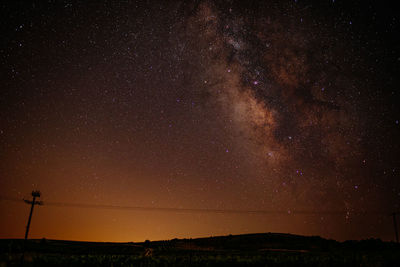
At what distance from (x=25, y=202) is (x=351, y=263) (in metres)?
36.9

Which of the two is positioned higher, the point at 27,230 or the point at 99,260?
the point at 27,230

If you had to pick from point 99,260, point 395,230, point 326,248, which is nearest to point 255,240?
point 326,248

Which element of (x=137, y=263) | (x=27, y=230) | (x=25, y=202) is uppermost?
(x=25, y=202)

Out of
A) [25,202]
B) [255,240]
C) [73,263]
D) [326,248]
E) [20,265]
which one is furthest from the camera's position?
[255,240]

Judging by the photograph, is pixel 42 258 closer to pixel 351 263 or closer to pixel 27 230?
pixel 27 230

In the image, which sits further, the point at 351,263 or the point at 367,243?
the point at 367,243

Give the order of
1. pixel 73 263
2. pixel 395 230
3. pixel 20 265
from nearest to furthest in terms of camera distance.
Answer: pixel 20 265 → pixel 73 263 → pixel 395 230

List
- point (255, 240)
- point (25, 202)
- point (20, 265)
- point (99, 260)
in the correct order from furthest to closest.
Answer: point (255, 240) → point (25, 202) → point (99, 260) → point (20, 265)

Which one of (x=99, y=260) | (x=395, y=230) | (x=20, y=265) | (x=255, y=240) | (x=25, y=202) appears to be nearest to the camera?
(x=20, y=265)

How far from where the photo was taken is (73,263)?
Answer: 26.8m

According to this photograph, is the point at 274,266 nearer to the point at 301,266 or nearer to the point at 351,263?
the point at 301,266

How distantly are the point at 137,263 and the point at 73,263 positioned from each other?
6706mm

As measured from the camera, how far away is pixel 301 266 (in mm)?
27031

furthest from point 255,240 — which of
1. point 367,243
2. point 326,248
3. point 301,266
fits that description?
point 301,266
